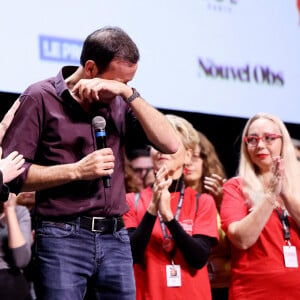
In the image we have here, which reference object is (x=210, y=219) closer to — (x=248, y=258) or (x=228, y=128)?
(x=248, y=258)

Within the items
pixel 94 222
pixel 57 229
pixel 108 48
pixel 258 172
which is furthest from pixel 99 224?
pixel 258 172

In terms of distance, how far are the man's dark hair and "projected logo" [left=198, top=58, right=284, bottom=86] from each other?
1.90 meters

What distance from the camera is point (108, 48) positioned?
6.64 ft

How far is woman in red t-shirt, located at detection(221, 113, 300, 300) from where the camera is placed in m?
2.72

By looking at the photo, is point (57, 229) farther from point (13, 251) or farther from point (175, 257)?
point (13, 251)

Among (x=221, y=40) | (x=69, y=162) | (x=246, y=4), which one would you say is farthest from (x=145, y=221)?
(x=246, y=4)

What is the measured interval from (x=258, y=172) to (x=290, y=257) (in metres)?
0.49

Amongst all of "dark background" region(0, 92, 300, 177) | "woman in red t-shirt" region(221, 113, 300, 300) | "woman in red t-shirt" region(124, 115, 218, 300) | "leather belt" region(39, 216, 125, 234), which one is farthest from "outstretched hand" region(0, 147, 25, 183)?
"dark background" region(0, 92, 300, 177)

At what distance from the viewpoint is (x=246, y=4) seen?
13.4ft

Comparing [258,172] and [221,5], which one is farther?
[221,5]

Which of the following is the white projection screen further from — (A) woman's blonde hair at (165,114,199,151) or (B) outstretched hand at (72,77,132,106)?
(B) outstretched hand at (72,77,132,106)

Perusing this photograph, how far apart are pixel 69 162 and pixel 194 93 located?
201 centimetres

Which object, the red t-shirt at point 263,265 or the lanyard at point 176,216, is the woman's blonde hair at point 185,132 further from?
the red t-shirt at point 263,265

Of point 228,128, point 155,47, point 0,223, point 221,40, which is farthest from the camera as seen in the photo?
point 228,128
